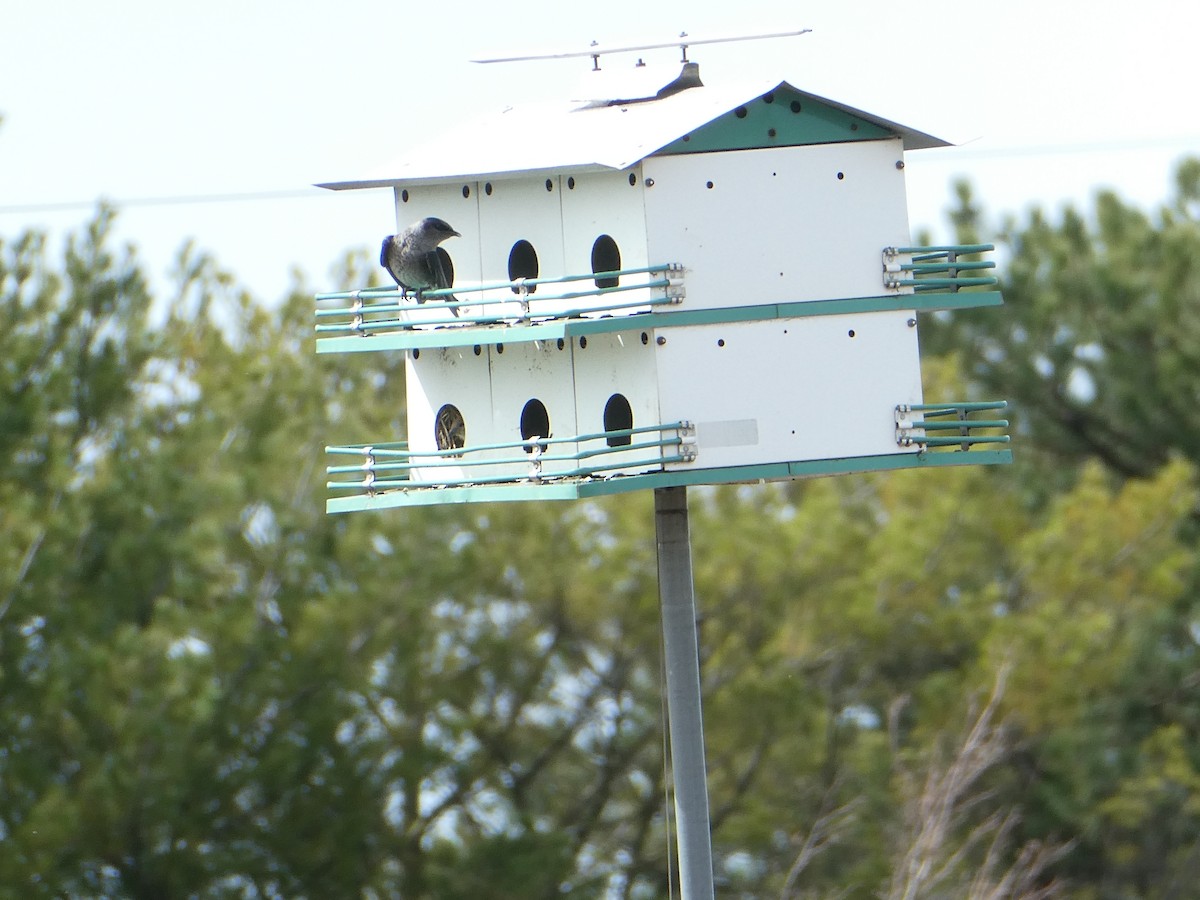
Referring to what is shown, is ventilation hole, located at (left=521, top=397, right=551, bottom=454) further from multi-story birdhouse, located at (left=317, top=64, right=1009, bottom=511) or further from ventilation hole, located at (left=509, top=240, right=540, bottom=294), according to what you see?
ventilation hole, located at (left=509, top=240, right=540, bottom=294)

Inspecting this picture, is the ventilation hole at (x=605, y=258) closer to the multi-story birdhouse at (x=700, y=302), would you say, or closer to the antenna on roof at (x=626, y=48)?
the multi-story birdhouse at (x=700, y=302)

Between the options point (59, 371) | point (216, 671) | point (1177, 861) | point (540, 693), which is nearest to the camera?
point (59, 371)

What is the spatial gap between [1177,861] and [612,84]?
1087cm

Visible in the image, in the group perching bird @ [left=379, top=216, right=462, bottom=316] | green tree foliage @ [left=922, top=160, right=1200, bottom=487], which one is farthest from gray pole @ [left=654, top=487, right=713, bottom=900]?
green tree foliage @ [left=922, top=160, right=1200, bottom=487]

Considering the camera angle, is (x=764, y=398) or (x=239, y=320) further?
(x=239, y=320)

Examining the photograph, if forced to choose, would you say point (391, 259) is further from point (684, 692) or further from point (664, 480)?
point (684, 692)

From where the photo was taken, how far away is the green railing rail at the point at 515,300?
4031 millimetres

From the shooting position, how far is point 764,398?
4.13 metres

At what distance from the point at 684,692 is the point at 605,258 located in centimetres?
110

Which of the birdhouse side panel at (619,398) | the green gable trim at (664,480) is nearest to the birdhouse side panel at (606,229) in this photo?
the birdhouse side panel at (619,398)

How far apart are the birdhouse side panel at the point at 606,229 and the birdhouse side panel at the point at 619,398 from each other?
10 cm

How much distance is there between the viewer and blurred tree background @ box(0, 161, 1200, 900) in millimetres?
7898

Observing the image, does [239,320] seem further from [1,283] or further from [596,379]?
[596,379]

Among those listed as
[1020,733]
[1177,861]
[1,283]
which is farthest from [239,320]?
[1177,861]
